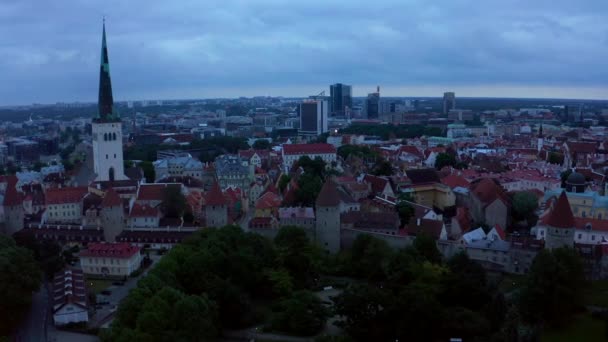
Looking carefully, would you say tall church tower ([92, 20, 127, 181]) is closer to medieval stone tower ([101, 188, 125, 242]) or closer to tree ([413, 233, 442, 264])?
medieval stone tower ([101, 188, 125, 242])

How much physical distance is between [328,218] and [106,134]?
35.2 metres

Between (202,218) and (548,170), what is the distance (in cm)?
5070

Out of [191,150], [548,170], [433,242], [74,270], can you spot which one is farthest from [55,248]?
[191,150]

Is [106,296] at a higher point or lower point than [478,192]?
lower

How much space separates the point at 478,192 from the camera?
→ 6081 centimetres

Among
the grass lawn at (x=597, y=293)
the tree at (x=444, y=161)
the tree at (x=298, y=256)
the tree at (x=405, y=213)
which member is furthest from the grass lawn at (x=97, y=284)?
the tree at (x=444, y=161)

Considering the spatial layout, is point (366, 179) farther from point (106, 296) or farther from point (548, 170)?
point (106, 296)

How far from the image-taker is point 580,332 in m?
36.7

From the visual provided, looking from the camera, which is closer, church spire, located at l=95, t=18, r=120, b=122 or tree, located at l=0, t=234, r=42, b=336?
tree, located at l=0, t=234, r=42, b=336

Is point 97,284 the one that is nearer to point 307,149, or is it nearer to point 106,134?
point 106,134

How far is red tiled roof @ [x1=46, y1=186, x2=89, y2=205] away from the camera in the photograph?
6288cm

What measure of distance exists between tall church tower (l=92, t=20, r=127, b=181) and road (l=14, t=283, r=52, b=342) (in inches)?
1185

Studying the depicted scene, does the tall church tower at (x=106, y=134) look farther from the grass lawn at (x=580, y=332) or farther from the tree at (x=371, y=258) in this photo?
the grass lawn at (x=580, y=332)

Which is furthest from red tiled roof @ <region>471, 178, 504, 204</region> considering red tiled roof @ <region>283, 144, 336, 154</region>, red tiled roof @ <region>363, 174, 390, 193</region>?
red tiled roof @ <region>283, 144, 336, 154</region>
